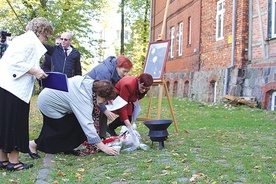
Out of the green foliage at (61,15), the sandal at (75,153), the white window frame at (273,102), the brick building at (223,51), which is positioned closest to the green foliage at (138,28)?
the green foliage at (61,15)

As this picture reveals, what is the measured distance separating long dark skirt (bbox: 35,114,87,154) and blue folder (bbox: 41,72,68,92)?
807 millimetres

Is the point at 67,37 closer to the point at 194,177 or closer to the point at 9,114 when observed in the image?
the point at 9,114

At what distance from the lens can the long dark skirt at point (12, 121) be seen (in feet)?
13.9

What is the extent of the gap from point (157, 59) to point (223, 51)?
6880mm

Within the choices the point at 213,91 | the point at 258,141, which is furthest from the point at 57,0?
the point at 258,141

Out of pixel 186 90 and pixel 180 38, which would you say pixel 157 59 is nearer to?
pixel 186 90

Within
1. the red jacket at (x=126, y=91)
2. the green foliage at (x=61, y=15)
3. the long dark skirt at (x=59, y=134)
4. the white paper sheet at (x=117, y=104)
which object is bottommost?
the long dark skirt at (x=59, y=134)

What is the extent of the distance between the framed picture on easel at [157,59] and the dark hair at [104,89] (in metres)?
2.55

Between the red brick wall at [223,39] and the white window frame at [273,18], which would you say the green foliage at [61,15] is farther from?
the white window frame at [273,18]

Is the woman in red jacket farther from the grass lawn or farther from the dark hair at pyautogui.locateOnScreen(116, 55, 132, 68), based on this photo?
the grass lawn

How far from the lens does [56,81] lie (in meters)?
4.43

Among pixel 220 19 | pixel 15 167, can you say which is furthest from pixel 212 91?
pixel 15 167

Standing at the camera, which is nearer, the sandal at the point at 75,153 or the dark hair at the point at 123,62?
the sandal at the point at 75,153

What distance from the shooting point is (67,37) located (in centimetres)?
655
